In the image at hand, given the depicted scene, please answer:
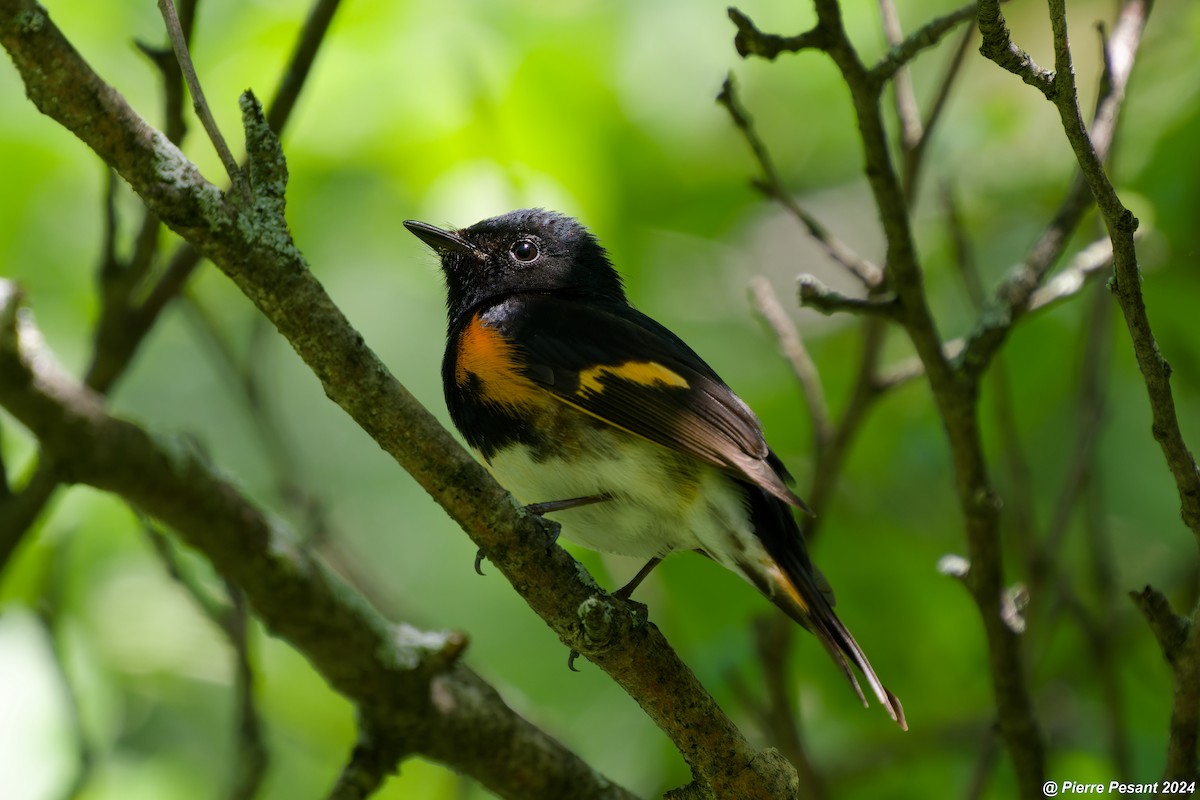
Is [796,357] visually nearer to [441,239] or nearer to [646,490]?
[646,490]

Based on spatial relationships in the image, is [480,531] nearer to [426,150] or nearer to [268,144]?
[268,144]

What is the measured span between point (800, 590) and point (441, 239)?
5.02 feet

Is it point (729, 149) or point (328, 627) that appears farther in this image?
point (729, 149)

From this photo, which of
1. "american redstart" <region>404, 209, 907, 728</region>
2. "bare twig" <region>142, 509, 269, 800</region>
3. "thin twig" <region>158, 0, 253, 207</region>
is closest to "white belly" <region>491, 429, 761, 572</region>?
"american redstart" <region>404, 209, 907, 728</region>

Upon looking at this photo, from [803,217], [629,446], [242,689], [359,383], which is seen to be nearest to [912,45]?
[803,217]

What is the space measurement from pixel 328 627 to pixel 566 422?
2.42 feet

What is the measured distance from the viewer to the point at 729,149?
447 cm

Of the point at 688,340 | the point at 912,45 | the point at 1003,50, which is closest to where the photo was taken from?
the point at 1003,50

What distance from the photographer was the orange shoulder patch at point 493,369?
280cm

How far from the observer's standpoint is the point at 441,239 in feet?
11.2

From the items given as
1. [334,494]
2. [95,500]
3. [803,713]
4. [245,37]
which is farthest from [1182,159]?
[334,494]

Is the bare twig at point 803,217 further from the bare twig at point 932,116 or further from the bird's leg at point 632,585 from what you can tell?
the bird's leg at point 632,585

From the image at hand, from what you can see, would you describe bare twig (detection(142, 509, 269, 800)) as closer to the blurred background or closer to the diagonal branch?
the diagonal branch

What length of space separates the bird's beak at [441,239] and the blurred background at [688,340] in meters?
0.09
